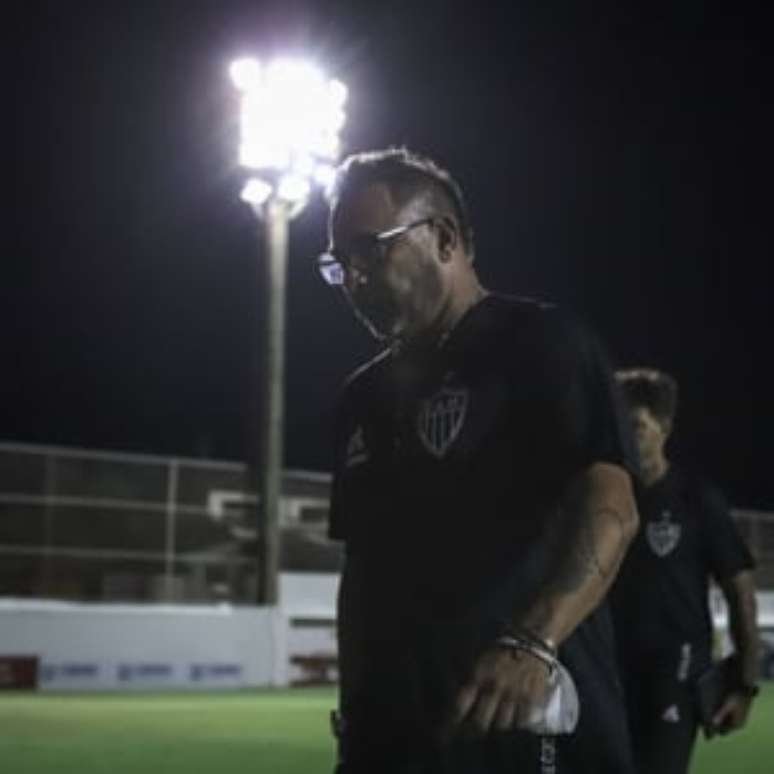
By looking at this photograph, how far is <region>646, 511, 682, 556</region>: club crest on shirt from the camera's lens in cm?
643

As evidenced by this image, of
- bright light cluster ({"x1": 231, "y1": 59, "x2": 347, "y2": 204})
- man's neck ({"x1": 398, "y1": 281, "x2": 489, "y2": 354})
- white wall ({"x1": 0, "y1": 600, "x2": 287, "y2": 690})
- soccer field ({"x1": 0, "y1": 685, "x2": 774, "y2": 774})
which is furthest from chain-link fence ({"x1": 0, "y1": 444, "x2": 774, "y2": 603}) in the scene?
man's neck ({"x1": 398, "y1": 281, "x2": 489, "y2": 354})

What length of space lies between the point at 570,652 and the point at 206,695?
1938 centimetres

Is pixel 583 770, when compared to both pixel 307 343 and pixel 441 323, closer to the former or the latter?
pixel 441 323

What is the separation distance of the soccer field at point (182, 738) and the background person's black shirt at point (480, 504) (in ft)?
30.6

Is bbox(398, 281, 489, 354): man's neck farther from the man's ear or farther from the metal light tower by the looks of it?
the metal light tower

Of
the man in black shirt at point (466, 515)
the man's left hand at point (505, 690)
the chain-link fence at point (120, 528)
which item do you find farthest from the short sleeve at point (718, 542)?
the chain-link fence at point (120, 528)

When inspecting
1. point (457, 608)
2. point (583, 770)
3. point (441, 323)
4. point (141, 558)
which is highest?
point (141, 558)

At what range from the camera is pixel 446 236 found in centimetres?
336

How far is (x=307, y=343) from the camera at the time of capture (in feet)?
233

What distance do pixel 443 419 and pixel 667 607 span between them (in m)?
3.38

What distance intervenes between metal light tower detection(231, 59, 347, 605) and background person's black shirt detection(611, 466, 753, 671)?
64.4ft

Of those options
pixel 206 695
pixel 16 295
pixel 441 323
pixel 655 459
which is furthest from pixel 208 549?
pixel 16 295

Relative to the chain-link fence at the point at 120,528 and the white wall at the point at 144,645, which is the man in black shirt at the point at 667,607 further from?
the chain-link fence at the point at 120,528

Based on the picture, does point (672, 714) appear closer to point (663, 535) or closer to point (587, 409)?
point (663, 535)
